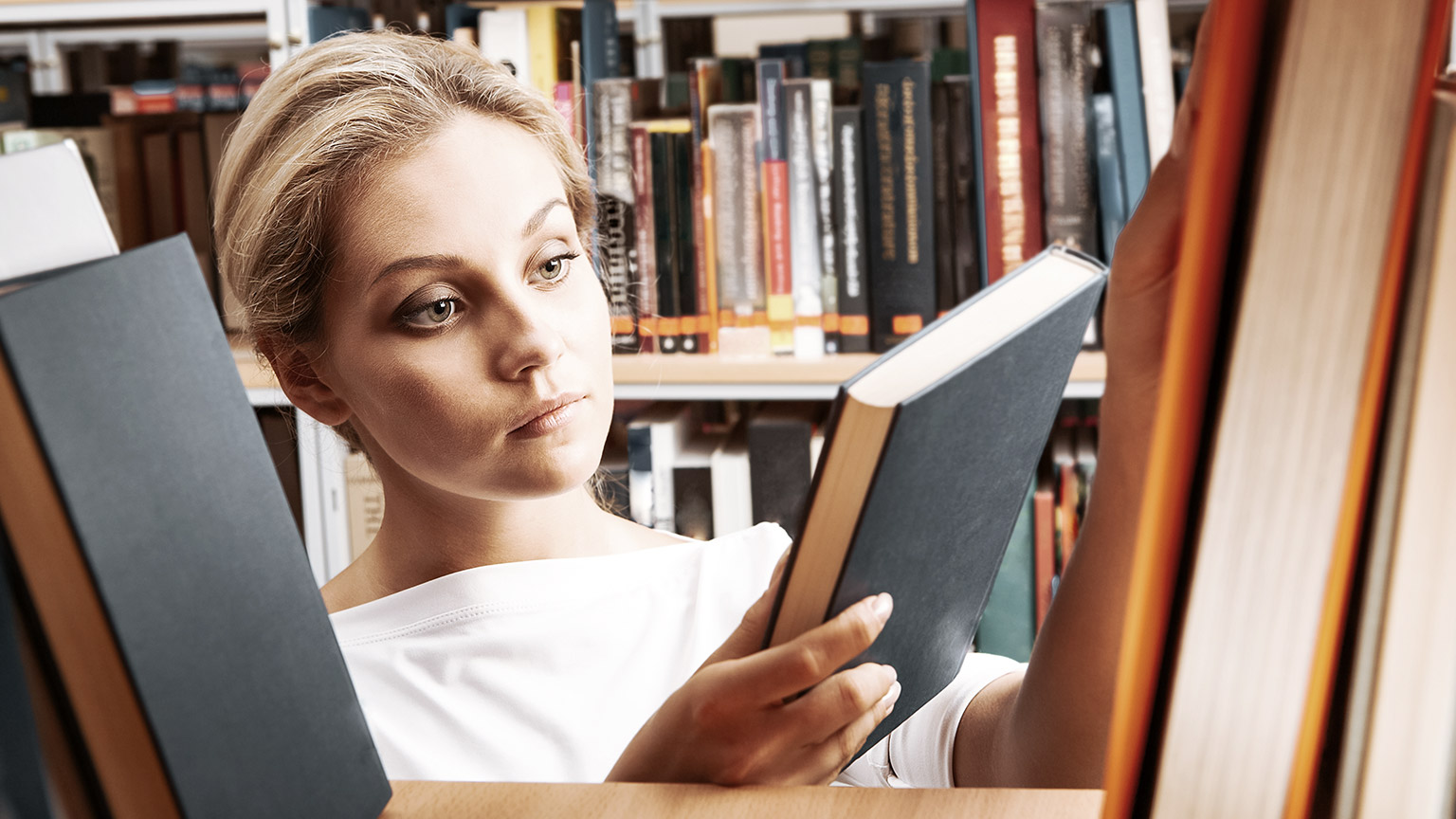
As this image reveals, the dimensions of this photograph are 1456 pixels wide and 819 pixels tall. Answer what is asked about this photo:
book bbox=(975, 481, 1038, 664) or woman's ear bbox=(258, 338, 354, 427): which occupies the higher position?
woman's ear bbox=(258, 338, 354, 427)

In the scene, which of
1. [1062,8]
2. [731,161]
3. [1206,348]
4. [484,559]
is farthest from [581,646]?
[1062,8]

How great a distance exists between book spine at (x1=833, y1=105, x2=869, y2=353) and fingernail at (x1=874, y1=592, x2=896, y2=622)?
1.04 meters

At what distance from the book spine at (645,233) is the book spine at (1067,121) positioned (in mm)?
517

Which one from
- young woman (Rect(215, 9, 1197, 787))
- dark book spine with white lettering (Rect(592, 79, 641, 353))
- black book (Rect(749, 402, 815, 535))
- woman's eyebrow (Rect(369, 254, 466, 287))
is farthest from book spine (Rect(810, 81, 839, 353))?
woman's eyebrow (Rect(369, 254, 466, 287))

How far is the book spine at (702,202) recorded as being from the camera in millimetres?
1373

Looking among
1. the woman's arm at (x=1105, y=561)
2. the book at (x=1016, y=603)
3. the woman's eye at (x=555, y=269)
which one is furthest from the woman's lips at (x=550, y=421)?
the book at (x=1016, y=603)

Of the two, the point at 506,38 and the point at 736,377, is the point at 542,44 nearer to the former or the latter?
the point at 506,38

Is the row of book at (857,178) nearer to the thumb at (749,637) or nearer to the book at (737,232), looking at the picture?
the book at (737,232)

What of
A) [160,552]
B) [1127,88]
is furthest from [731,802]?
[1127,88]

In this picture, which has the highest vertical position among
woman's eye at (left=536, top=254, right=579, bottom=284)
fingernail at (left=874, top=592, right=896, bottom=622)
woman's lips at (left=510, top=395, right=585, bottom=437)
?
woman's eye at (left=536, top=254, right=579, bottom=284)

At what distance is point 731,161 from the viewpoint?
54.2 inches

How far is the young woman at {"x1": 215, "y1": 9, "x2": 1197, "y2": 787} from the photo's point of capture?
0.68 m

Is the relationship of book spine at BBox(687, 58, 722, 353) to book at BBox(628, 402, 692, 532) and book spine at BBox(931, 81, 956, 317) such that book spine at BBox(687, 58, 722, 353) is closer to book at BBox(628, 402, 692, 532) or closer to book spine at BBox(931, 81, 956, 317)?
book at BBox(628, 402, 692, 532)

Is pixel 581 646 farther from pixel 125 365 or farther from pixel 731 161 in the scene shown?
pixel 731 161
